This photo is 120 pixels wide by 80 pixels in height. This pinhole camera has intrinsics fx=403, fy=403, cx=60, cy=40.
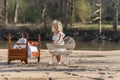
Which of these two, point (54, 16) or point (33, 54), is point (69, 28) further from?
point (33, 54)

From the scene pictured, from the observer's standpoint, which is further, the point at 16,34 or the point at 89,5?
the point at 89,5

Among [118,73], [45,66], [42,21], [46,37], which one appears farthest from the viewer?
[42,21]

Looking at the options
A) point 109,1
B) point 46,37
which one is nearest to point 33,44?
point 46,37

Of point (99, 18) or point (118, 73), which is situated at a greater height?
point (99, 18)

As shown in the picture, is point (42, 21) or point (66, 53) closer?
point (66, 53)

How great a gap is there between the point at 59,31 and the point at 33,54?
1.51 metres

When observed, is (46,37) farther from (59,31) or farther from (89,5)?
(59,31)

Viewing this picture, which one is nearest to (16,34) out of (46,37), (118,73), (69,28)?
(46,37)

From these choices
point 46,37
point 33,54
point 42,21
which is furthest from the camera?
point 42,21

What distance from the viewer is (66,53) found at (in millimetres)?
15938

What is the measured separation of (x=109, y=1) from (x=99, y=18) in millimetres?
4009

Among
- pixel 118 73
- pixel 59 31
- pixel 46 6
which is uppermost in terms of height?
pixel 46 6

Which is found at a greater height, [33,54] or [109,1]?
[109,1]

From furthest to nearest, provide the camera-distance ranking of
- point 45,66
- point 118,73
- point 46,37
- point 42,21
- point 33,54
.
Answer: point 42,21 < point 46,37 < point 33,54 < point 45,66 < point 118,73
